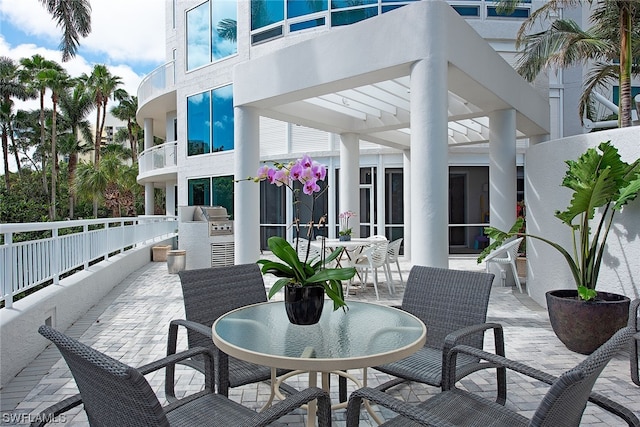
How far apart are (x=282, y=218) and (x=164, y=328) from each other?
357 inches

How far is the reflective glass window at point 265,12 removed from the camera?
13.2 m

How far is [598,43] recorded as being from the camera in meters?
9.32

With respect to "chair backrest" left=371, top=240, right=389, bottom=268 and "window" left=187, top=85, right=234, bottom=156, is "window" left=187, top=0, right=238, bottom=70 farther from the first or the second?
"chair backrest" left=371, top=240, right=389, bottom=268

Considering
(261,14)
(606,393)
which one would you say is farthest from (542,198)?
(261,14)

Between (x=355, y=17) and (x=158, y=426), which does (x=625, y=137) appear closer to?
(x=158, y=426)

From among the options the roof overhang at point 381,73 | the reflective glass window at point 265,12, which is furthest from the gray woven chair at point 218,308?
the reflective glass window at point 265,12

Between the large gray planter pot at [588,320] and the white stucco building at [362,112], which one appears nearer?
the large gray planter pot at [588,320]

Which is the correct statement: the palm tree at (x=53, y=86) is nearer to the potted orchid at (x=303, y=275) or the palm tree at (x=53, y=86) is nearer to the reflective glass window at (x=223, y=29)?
the reflective glass window at (x=223, y=29)

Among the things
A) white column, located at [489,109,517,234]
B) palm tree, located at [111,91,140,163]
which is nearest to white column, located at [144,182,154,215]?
palm tree, located at [111,91,140,163]

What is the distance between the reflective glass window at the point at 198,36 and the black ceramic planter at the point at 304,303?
13.8 meters

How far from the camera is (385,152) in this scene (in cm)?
1268

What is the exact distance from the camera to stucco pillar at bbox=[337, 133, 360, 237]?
32.3ft

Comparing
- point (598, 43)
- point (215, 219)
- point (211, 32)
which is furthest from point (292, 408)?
point (211, 32)

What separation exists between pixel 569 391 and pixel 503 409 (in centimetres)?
87
